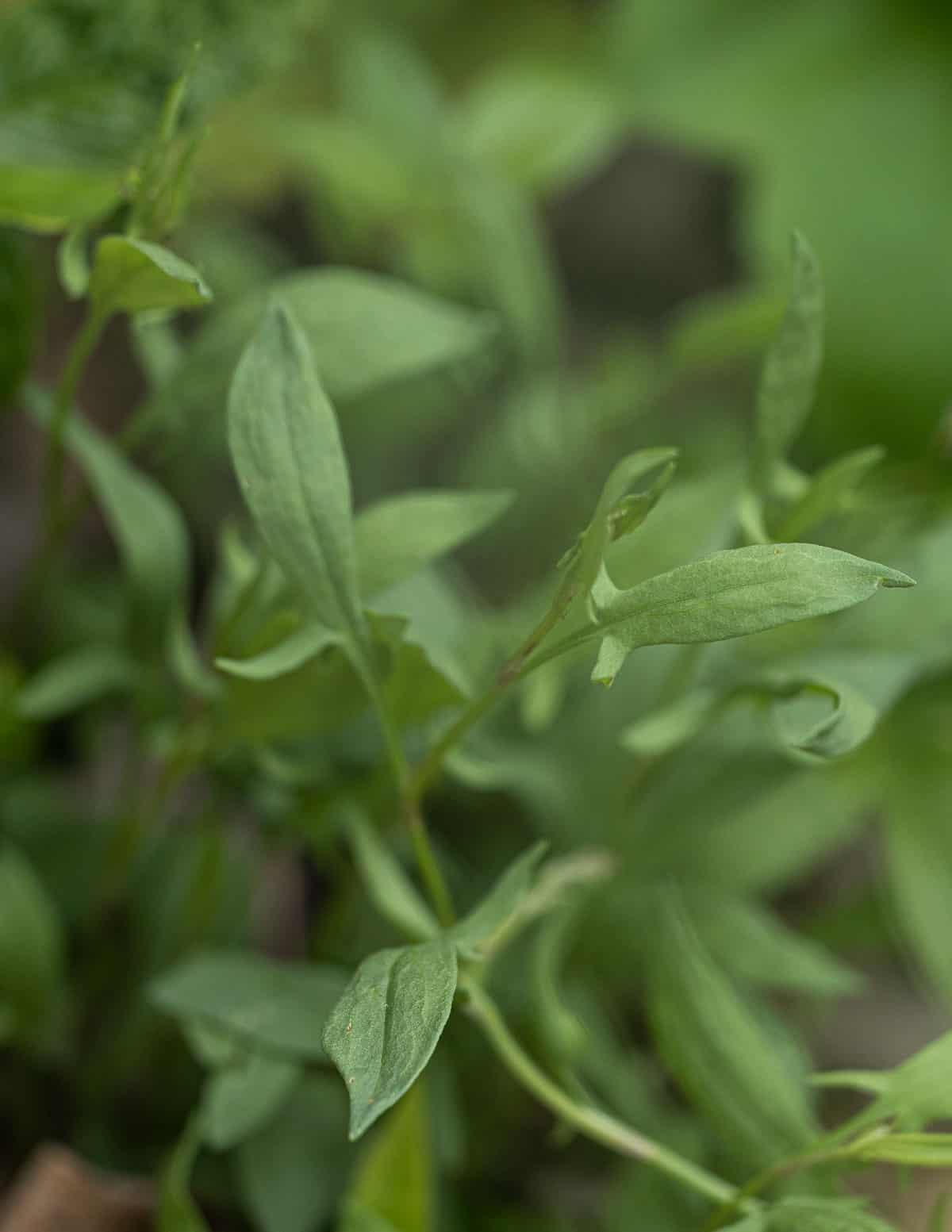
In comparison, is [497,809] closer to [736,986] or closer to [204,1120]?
[736,986]

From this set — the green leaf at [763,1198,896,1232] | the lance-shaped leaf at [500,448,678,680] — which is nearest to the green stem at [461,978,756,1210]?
the green leaf at [763,1198,896,1232]

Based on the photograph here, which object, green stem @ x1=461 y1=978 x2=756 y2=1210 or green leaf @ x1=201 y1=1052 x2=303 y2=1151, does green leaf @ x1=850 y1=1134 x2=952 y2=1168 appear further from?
green leaf @ x1=201 y1=1052 x2=303 y2=1151

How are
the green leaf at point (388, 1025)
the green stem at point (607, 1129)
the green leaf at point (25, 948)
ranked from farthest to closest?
the green leaf at point (25, 948) → the green stem at point (607, 1129) → the green leaf at point (388, 1025)

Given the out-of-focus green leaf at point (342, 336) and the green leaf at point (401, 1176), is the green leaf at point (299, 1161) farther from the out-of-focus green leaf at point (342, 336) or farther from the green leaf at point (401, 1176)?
the out-of-focus green leaf at point (342, 336)

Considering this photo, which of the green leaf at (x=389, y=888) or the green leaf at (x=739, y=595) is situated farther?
the green leaf at (x=389, y=888)

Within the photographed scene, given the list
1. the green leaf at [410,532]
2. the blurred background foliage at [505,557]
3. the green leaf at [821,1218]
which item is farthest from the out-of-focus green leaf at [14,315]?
the green leaf at [821,1218]

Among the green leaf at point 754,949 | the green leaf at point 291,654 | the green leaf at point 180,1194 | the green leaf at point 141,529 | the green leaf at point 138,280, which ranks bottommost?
the green leaf at point 754,949
